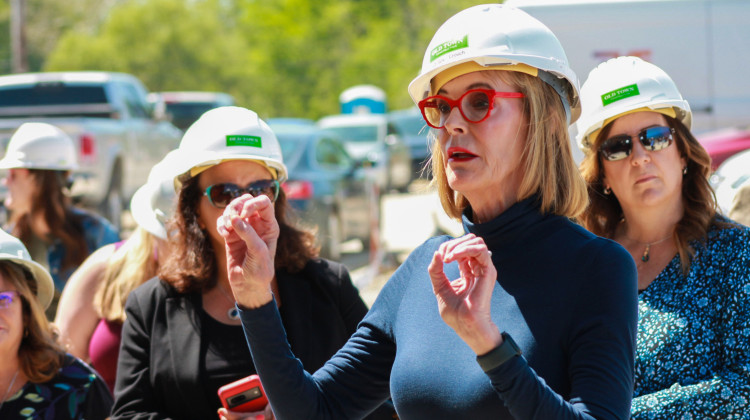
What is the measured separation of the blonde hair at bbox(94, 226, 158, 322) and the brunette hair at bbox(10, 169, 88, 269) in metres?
1.18

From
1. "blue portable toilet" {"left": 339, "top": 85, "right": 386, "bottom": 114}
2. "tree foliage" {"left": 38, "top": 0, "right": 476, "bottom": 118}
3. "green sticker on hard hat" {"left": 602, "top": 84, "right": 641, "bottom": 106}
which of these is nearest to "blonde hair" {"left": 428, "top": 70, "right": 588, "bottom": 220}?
"green sticker on hard hat" {"left": 602, "top": 84, "right": 641, "bottom": 106}

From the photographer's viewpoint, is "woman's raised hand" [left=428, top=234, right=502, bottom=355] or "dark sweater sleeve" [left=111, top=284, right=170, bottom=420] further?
"dark sweater sleeve" [left=111, top=284, right=170, bottom=420]

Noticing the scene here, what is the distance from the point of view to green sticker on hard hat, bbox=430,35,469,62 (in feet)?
7.00

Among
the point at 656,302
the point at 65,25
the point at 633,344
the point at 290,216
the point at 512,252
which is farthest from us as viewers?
the point at 65,25

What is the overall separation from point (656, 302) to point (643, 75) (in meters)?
0.80

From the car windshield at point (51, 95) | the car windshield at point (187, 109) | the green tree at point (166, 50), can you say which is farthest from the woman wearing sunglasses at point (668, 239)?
the green tree at point (166, 50)

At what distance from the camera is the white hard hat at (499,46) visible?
2.11m

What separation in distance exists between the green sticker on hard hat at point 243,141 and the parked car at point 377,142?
17416mm

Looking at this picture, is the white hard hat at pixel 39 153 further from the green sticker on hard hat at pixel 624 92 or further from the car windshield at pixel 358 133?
the car windshield at pixel 358 133

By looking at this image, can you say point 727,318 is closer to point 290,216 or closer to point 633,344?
point 633,344

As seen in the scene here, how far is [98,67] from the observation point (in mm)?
40875

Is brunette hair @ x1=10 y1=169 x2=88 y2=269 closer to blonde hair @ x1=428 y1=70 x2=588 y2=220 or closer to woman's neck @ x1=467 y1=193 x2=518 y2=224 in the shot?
woman's neck @ x1=467 y1=193 x2=518 y2=224

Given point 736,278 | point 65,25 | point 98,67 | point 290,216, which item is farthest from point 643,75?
point 65,25

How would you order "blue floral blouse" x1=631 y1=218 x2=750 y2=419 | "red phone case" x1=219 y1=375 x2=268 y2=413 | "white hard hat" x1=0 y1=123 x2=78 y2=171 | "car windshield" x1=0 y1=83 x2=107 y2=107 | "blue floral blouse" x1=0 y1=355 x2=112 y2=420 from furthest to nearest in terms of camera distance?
"car windshield" x1=0 y1=83 x2=107 y2=107
"white hard hat" x1=0 y1=123 x2=78 y2=171
"blue floral blouse" x1=0 y1=355 x2=112 y2=420
"red phone case" x1=219 y1=375 x2=268 y2=413
"blue floral blouse" x1=631 y1=218 x2=750 y2=419
